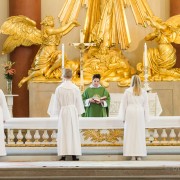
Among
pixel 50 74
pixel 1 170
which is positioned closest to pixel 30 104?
pixel 50 74

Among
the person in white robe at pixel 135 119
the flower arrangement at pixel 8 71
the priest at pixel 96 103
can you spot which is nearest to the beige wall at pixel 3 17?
the flower arrangement at pixel 8 71

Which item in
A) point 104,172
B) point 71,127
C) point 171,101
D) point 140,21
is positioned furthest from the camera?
point 140,21

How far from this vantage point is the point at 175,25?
1505 cm

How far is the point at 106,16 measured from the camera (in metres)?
15.6

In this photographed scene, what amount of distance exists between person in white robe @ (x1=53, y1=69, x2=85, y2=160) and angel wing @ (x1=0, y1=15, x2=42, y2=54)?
4.33m

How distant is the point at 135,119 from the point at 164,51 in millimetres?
4211

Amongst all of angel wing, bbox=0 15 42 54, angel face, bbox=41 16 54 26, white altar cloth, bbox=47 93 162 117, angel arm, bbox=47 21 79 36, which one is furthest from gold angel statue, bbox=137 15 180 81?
angel wing, bbox=0 15 42 54

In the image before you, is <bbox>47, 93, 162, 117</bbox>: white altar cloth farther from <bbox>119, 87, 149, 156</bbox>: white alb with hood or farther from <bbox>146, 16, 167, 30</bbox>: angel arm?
<bbox>119, 87, 149, 156</bbox>: white alb with hood

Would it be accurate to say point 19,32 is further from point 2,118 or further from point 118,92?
point 2,118

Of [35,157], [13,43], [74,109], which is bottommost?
[35,157]

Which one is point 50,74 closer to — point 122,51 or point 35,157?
point 122,51

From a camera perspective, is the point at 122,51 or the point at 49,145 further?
the point at 122,51

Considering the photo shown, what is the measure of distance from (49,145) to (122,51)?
4.98m

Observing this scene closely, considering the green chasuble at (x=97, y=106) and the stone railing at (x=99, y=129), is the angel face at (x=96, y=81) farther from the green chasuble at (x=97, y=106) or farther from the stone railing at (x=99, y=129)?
the stone railing at (x=99, y=129)
